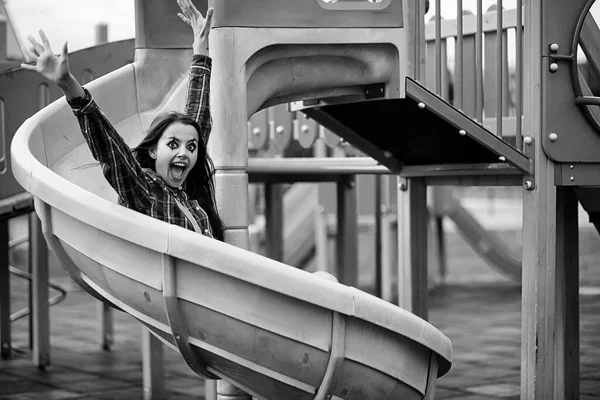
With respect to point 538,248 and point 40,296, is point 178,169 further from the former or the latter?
point 40,296

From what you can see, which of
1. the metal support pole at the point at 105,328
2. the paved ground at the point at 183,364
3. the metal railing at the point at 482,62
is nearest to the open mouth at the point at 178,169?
the metal railing at the point at 482,62

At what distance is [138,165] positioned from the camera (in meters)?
3.68

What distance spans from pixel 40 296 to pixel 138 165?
369 cm

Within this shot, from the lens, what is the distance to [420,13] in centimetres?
471

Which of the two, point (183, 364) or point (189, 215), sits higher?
point (189, 215)

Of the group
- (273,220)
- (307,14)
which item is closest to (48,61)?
(307,14)

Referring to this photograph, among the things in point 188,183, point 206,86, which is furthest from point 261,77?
point 188,183

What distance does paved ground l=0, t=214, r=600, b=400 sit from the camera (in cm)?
606

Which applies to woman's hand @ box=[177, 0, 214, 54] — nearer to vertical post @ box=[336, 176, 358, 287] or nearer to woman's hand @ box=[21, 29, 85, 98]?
woman's hand @ box=[21, 29, 85, 98]

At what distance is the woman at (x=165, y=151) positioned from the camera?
344cm

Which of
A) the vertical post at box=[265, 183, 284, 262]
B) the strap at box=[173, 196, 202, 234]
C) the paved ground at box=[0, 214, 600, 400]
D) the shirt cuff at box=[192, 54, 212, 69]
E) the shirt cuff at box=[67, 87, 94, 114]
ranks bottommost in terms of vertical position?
the paved ground at box=[0, 214, 600, 400]

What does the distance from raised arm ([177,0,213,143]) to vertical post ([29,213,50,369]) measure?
325 centimetres

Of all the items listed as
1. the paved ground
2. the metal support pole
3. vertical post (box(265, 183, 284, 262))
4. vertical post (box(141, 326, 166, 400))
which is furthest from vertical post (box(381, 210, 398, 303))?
vertical post (box(141, 326, 166, 400))

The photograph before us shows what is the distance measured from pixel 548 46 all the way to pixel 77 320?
610cm
